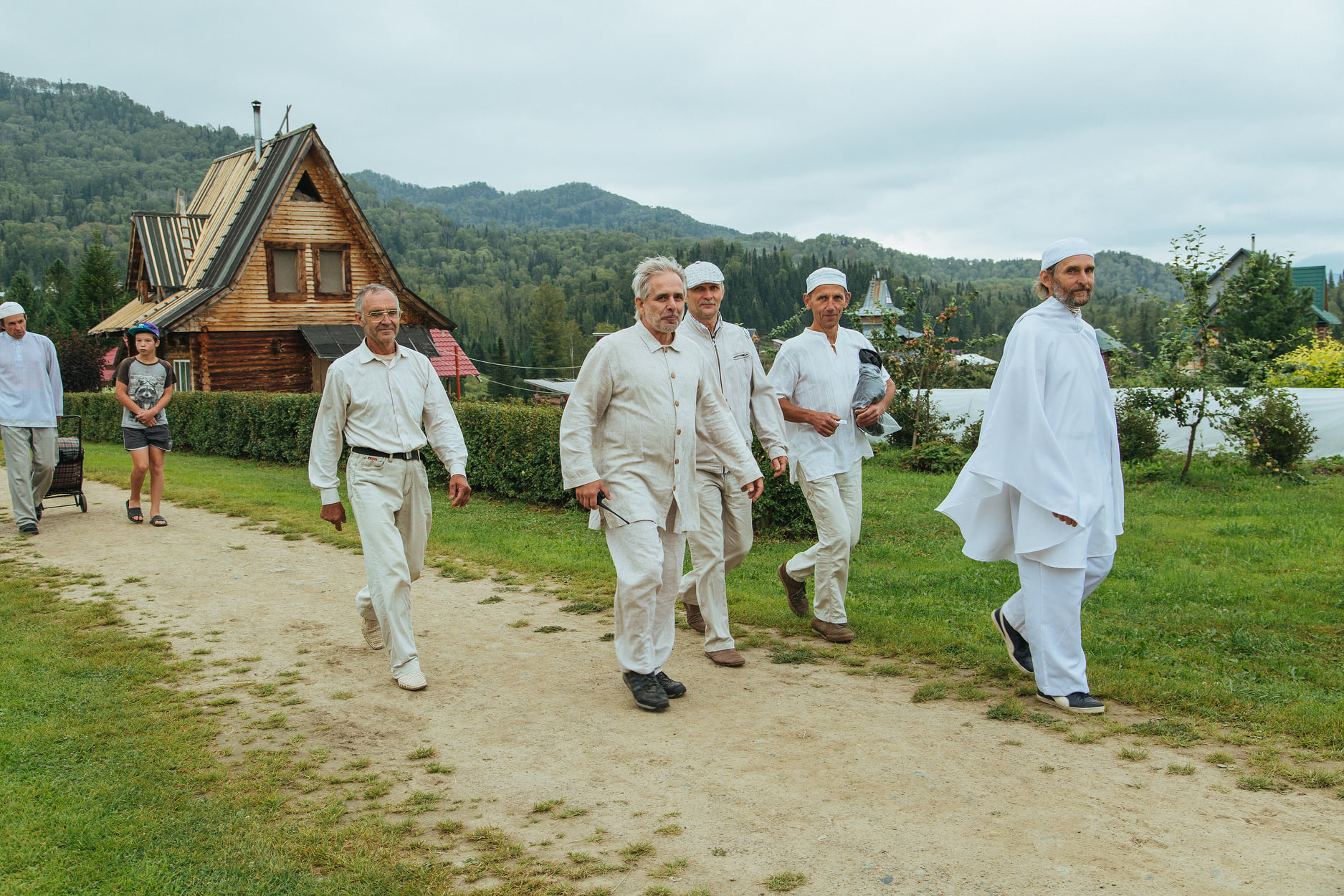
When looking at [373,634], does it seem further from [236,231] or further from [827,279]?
[236,231]

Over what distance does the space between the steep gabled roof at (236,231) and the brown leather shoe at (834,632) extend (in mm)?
24190

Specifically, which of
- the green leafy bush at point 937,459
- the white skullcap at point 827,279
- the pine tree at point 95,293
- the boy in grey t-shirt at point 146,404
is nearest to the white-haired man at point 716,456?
the white skullcap at point 827,279

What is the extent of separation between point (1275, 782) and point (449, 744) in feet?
11.4

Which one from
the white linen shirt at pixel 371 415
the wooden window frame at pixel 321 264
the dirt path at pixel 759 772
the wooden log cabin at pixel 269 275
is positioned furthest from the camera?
the wooden window frame at pixel 321 264

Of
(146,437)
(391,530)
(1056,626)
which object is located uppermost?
(146,437)

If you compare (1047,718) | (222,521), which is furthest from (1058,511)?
(222,521)

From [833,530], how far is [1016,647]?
4.17ft

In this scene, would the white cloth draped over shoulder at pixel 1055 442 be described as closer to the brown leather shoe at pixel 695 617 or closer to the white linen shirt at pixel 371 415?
the brown leather shoe at pixel 695 617

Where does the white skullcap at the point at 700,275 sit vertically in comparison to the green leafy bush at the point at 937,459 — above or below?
above

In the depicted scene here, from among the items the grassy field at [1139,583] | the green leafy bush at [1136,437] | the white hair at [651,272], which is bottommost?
the grassy field at [1139,583]

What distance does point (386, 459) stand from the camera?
5.67 metres

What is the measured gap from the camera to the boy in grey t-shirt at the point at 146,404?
10438mm

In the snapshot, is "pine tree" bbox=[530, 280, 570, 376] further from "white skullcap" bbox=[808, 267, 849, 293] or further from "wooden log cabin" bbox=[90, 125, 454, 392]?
"white skullcap" bbox=[808, 267, 849, 293]

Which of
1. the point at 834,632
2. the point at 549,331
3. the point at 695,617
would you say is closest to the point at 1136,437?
the point at 834,632
